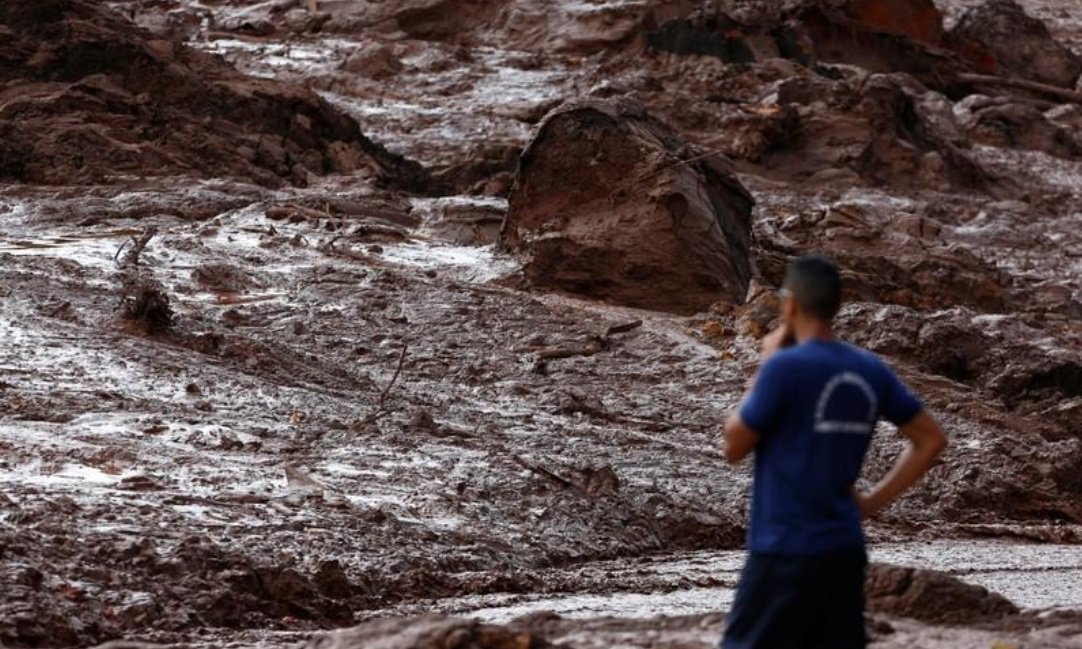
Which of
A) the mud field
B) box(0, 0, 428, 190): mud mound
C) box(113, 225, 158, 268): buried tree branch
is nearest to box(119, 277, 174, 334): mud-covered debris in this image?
the mud field

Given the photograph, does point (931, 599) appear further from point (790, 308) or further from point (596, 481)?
point (596, 481)

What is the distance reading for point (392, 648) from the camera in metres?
4.85

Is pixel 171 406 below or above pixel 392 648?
below

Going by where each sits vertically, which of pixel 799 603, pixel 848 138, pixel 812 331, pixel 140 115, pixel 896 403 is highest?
pixel 812 331

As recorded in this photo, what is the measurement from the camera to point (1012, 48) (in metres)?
28.9

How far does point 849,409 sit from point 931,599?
6.88 feet

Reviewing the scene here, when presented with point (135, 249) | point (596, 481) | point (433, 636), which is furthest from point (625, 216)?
point (433, 636)

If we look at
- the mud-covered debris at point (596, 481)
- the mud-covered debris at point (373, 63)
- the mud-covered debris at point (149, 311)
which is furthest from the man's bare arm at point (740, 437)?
the mud-covered debris at point (373, 63)

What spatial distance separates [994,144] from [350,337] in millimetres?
14674

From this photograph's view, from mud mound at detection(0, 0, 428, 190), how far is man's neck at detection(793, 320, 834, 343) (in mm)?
12972

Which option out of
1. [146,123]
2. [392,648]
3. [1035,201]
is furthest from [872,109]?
[392,648]

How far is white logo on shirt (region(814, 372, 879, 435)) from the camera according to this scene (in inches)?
158

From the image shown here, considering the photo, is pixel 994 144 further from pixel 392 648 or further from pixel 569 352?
pixel 392 648

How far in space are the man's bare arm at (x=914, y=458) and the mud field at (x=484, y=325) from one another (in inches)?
44.0
